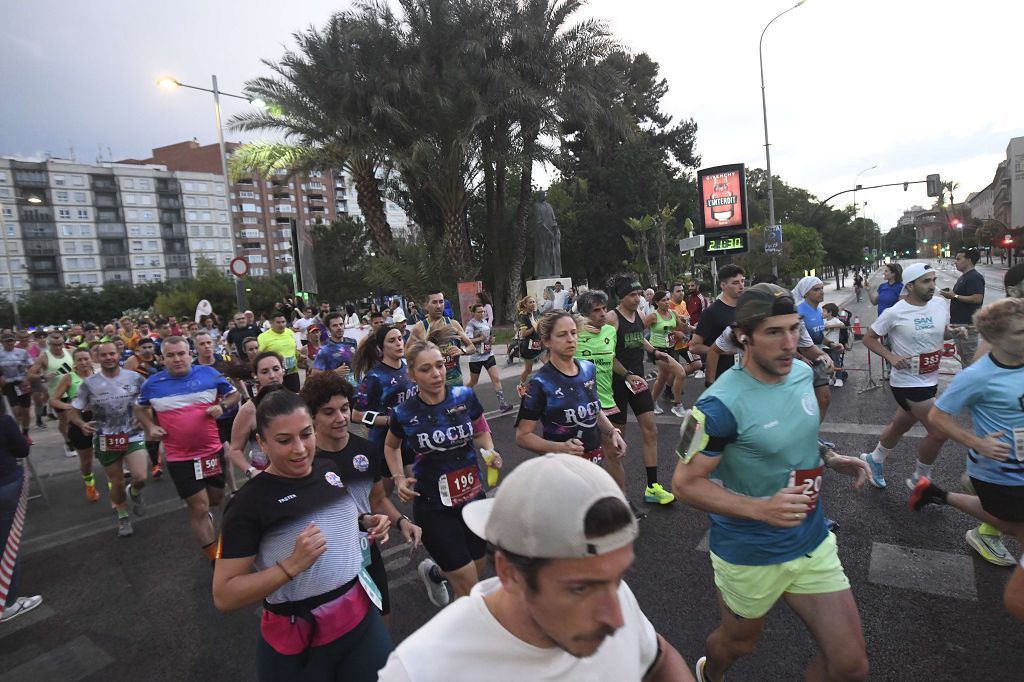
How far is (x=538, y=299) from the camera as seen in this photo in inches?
955

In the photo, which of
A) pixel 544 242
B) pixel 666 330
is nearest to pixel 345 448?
pixel 666 330

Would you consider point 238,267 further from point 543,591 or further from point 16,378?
point 543,591

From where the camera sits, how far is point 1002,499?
9.66 ft

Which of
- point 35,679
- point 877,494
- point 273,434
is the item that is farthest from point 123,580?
point 877,494

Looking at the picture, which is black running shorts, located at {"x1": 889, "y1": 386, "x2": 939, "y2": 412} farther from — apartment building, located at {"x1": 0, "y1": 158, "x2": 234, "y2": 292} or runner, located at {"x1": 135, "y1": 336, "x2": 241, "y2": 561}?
apartment building, located at {"x1": 0, "y1": 158, "x2": 234, "y2": 292}

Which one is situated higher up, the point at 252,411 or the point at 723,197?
the point at 723,197

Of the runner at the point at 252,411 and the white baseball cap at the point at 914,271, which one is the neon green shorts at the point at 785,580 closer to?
the runner at the point at 252,411

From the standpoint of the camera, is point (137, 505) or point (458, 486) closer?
point (458, 486)

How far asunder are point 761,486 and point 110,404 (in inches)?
242

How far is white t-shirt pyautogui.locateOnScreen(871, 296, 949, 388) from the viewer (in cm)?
510

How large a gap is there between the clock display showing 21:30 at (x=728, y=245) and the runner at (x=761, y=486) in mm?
19022

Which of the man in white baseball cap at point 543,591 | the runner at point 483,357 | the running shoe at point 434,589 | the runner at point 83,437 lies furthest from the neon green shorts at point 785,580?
the runner at point 483,357

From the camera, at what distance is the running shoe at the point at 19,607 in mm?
4434

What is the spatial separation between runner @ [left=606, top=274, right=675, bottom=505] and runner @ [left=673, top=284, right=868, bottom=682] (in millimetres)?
2601
